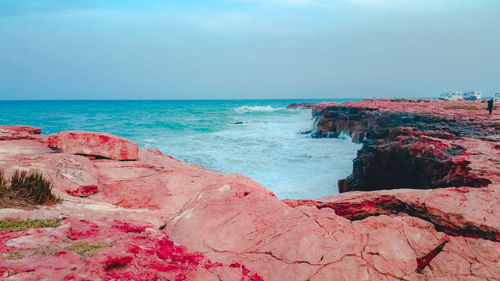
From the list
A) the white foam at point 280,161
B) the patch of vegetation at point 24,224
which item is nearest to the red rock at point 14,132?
the patch of vegetation at point 24,224

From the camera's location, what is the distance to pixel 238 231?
12.3 ft

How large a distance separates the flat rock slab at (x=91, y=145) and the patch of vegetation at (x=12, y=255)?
5580mm

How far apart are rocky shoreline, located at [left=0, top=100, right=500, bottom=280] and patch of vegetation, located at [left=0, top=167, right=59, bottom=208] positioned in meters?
0.18

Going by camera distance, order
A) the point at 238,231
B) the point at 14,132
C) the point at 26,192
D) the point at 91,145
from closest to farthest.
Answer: the point at 238,231 < the point at 26,192 < the point at 91,145 < the point at 14,132

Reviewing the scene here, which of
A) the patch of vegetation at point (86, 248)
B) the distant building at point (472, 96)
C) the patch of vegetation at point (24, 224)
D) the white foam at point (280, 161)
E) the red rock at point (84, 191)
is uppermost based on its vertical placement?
the distant building at point (472, 96)

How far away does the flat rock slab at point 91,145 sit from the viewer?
298 inches

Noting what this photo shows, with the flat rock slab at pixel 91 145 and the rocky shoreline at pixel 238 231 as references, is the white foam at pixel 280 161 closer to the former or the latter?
the rocky shoreline at pixel 238 231

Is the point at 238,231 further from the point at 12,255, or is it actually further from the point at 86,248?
the point at 12,255

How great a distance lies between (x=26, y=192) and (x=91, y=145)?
12.5 ft

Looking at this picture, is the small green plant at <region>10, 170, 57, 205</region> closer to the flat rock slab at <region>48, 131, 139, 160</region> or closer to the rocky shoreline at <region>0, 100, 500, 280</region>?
the rocky shoreline at <region>0, 100, 500, 280</region>

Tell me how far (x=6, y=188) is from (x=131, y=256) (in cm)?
276

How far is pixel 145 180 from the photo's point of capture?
20.3ft

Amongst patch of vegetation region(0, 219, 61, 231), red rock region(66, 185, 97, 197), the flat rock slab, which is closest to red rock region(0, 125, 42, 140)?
the flat rock slab

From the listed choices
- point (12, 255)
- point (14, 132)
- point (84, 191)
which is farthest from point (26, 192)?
point (14, 132)
